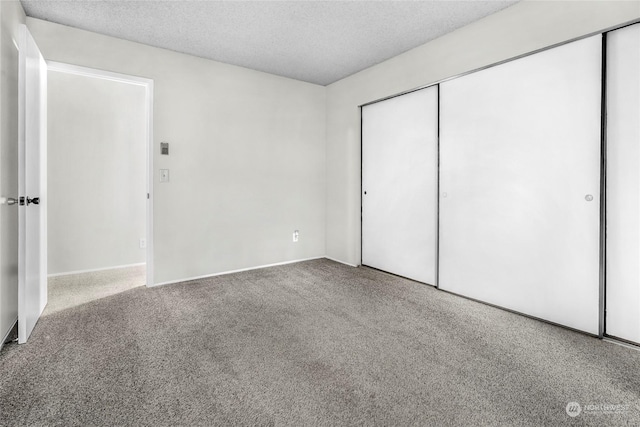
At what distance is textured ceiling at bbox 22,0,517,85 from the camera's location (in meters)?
2.64

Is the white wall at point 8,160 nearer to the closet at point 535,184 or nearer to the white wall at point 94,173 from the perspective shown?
the white wall at point 94,173

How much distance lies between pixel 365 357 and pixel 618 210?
1.93 m

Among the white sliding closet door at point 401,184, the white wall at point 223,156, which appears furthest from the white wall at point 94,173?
the white sliding closet door at point 401,184

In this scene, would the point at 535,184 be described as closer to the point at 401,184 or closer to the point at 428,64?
the point at 401,184

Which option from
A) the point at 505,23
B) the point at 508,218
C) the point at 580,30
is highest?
the point at 505,23

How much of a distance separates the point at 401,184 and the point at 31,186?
331 cm

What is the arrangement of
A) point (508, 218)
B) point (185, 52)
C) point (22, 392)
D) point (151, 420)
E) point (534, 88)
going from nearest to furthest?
point (151, 420), point (22, 392), point (534, 88), point (508, 218), point (185, 52)

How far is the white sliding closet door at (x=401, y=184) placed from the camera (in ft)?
11.2

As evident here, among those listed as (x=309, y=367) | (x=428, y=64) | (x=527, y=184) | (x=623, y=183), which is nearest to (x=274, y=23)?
(x=428, y=64)

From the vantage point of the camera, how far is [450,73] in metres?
3.12

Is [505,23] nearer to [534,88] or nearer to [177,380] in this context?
[534,88]

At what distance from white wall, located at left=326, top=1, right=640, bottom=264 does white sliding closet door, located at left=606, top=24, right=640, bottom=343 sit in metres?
0.25

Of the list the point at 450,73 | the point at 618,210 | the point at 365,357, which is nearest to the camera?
the point at 365,357

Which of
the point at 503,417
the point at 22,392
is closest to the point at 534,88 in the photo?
the point at 503,417
